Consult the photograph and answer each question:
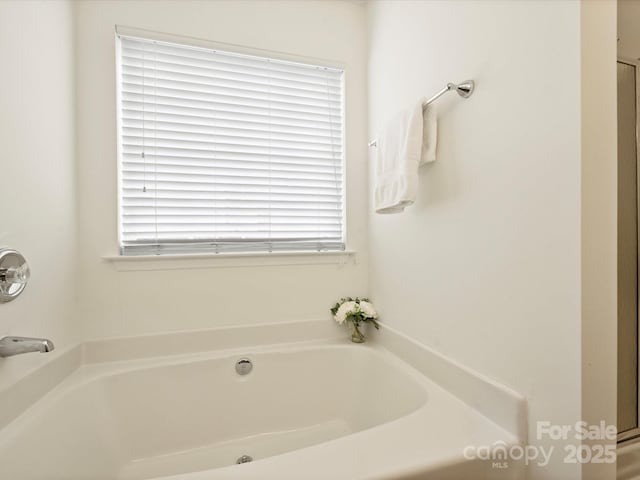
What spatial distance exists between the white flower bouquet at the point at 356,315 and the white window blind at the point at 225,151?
0.34 metres

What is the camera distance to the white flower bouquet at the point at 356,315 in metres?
1.60

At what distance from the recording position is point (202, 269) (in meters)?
1.52

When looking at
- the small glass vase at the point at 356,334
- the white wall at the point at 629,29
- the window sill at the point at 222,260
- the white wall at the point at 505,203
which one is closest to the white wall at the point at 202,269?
the window sill at the point at 222,260

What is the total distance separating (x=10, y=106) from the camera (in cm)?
97

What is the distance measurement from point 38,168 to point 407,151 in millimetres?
1355

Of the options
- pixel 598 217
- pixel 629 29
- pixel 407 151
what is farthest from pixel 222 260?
pixel 629 29

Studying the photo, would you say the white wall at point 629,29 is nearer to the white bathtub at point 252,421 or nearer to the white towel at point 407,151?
the white towel at point 407,151

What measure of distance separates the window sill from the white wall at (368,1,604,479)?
498mm

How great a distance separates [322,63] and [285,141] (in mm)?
484

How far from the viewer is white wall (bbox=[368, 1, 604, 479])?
73 centimetres

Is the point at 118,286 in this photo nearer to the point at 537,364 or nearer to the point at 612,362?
the point at 537,364

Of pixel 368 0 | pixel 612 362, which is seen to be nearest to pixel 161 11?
pixel 368 0

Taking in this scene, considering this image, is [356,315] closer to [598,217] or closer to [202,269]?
[202,269]

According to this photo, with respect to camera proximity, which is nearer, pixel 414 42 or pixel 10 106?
pixel 10 106
